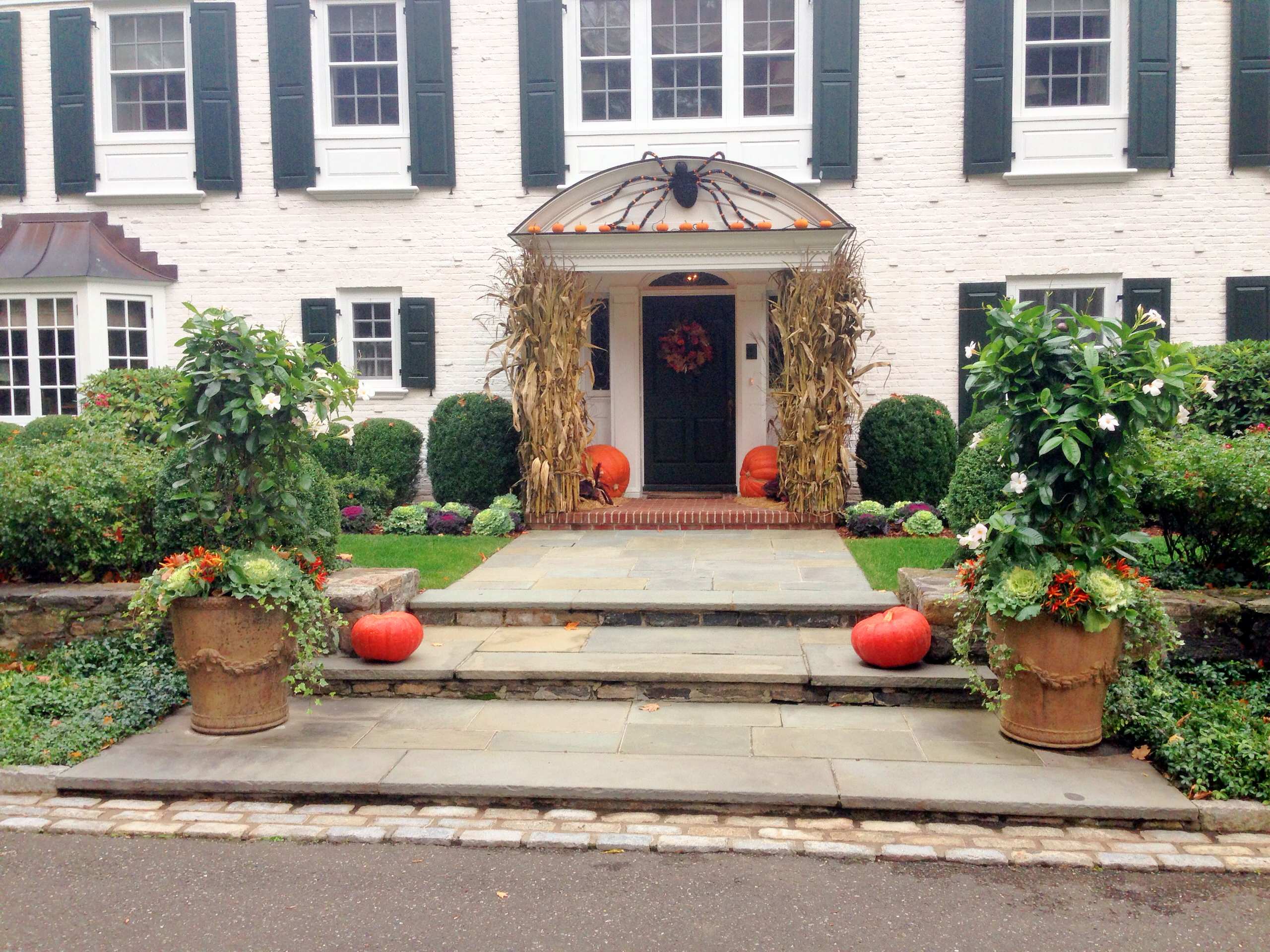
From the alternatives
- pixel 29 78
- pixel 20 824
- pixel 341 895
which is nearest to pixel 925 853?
pixel 341 895

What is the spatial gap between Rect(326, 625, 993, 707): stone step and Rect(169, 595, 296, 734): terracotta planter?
26.2 inches

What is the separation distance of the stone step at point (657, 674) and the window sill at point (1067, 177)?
6953 mm

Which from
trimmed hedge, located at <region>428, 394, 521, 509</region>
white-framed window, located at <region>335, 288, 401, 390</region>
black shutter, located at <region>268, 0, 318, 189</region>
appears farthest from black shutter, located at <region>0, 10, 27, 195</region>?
trimmed hedge, located at <region>428, 394, 521, 509</region>

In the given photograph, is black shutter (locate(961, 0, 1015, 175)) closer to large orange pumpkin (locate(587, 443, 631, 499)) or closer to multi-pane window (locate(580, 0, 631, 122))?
multi-pane window (locate(580, 0, 631, 122))

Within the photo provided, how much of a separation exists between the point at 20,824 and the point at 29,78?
10.7 m

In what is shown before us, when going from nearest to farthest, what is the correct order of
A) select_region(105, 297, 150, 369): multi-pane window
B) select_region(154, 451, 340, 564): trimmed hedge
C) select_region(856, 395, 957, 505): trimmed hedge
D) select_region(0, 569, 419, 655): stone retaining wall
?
select_region(154, 451, 340, 564): trimmed hedge
select_region(0, 569, 419, 655): stone retaining wall
select_region(856, 395, 957, 505): trimmed hedge
select_region(105, 297, 150, 369): multi-pane window

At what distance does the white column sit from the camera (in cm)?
1176

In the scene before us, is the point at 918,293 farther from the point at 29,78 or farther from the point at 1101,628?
the point at 29,78

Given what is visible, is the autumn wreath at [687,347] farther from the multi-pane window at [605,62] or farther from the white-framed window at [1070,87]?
the white-framed window at [1070,87]

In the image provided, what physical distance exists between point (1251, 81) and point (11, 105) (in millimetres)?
13481

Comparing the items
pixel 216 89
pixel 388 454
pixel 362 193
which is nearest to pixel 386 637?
pixel 388 454

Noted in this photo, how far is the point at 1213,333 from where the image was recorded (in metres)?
→ 11.1

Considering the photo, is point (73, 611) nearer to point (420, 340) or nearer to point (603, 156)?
point (420, 340)

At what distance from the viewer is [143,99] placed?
12305mm
